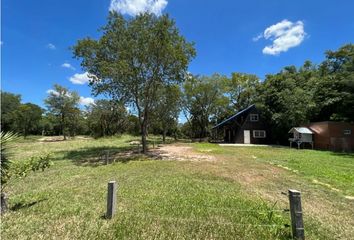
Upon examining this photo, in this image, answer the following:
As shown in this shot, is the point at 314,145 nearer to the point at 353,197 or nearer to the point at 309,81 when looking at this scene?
the point at 309,81

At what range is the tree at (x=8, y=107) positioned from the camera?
4844 cm

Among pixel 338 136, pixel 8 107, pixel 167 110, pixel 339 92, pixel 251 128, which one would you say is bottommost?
pixel 338 136

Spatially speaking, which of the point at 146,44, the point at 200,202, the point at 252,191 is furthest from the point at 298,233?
the point at 146,44

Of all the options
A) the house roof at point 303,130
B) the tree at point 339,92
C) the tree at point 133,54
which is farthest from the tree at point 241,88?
the tree at point 133,54

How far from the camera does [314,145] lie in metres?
29.0

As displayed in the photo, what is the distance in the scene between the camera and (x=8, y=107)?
5591cm

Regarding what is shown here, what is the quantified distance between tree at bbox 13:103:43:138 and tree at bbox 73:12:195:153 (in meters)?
37.6

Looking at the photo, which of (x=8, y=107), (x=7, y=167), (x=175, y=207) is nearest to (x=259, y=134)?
(x=175, y=207)

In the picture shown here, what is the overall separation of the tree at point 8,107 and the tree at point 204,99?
3272 centimetres

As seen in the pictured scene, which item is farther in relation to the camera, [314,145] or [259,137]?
[259,137]

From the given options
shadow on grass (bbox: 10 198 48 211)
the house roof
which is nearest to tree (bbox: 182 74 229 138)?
the house roof

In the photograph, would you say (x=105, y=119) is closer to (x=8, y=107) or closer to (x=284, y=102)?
(x=8, y=107)

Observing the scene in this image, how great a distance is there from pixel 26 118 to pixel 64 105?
9683 millimetres

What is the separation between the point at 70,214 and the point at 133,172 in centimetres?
584
